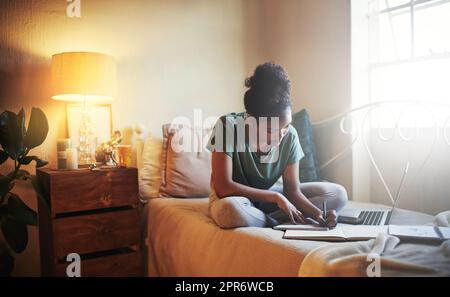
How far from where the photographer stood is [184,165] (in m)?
2.05

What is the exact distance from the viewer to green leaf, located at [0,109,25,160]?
1545 mm

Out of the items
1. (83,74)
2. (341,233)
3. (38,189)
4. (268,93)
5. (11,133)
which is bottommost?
(341,233)

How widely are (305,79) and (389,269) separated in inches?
67.5

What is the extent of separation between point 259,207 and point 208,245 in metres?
0.29

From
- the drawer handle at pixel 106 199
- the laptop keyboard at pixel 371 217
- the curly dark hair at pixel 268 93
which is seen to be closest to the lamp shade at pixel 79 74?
the drawer handle at pixel 106 199

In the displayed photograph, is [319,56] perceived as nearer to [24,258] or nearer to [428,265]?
[428,265]

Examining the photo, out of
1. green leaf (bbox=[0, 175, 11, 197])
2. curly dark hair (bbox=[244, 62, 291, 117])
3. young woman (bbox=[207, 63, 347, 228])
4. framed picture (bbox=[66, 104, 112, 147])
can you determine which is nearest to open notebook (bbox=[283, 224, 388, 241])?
young woman (bbox=[207, 63, 347, 228])

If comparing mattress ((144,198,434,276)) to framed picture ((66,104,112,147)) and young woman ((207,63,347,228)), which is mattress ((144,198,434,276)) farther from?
framed picture ((66,104,112,147))

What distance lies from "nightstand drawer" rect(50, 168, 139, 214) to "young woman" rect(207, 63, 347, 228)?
451 mm

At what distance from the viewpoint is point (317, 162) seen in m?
2.26

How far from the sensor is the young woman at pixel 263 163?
1464mm

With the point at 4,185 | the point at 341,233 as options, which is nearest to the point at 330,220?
the point at 341,233

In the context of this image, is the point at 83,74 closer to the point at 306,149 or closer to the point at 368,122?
the point at 306,149

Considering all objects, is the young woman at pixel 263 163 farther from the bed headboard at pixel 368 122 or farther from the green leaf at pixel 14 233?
the green leaf at pixel 14 233
